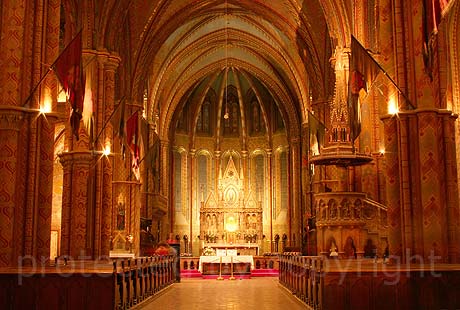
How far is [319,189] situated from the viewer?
27.3m

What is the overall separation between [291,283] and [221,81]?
26.1 m

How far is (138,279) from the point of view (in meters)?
13.3

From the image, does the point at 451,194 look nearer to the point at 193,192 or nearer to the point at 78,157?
the point at 78,157

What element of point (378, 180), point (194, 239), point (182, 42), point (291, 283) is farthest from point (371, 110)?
point (194, 239)

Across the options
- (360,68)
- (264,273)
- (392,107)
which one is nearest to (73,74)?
(360,68)

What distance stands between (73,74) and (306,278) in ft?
21.3

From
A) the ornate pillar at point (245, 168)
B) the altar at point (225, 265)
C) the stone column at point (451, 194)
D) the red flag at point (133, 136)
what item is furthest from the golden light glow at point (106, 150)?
the ornate pillar at point (245, 168)

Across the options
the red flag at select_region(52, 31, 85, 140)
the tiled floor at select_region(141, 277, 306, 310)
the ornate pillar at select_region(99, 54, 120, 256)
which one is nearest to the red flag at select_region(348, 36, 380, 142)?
the tiled floor at select_region(141, 277, 306, 310)

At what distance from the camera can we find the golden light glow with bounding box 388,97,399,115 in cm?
1280

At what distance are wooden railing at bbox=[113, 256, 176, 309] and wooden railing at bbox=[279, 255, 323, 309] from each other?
350cm

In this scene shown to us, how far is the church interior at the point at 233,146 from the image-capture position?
1223 centimetres

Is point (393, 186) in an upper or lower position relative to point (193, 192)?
lower

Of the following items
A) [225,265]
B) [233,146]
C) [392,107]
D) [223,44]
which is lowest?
[225,265]

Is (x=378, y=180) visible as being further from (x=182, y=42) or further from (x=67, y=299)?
(x=182, y=42)
